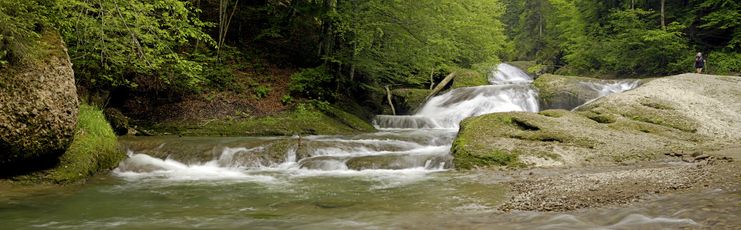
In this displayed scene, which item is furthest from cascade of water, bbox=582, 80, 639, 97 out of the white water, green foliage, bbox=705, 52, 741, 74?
green foliage, bbox=705, 52, 741, 74

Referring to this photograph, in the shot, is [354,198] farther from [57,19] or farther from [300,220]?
[57,19]

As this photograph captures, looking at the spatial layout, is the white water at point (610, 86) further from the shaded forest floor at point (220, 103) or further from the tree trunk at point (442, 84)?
the shaded forest floor at point (220, 103)

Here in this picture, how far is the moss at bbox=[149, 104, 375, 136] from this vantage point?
14.8 m

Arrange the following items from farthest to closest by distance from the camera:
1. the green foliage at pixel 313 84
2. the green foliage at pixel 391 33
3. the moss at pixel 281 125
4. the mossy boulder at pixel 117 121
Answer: the green foliage at pixel 313 84 < the green foliage at pixel 391 33 < the moss at pixel 281 125 < the mossy boulder at pixel 117 121

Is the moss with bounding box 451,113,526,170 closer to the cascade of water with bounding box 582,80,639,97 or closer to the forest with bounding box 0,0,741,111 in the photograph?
the forest with bounding box 0,0,741,111

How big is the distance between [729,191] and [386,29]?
40.8 feet

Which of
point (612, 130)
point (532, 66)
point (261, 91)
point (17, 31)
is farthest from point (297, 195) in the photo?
point (532, 66)

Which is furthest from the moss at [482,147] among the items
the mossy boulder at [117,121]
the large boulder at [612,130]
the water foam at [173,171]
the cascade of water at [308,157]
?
the mossy boulder at [117,121]

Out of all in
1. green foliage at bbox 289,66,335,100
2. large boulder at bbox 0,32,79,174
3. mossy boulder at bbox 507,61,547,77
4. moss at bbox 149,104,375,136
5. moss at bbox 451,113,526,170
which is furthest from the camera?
mossy boulder at bbox 507,61,547,77

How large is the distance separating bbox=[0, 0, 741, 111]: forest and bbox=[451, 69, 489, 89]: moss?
0.65 meters

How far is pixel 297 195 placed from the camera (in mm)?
7379

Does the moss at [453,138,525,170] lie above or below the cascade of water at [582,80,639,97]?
below

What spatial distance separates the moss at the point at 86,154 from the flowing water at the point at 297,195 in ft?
1.04

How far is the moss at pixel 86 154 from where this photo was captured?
8.31 meters
